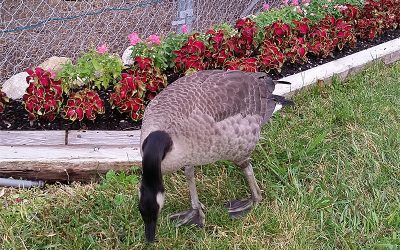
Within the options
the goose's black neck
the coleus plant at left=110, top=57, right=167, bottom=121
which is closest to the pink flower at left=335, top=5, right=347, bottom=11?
the coleus plant at left=110, top=57, right=167, bottom=121

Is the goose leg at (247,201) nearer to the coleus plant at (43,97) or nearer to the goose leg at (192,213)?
the goose leg at (192,213)

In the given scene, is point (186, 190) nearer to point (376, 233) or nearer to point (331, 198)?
point (331, 198)

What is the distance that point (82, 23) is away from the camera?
654 cm

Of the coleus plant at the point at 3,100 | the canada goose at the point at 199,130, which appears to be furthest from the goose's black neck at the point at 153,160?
the coleus plant at the point at 3,100

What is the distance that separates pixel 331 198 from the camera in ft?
11.9

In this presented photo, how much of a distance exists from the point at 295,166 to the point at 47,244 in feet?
5.94

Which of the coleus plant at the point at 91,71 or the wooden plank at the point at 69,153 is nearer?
the wooden plank at the point at 69,153

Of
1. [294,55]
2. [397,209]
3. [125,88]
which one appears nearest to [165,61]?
[125,88]

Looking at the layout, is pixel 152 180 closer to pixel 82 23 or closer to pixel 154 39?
pixel 154 39

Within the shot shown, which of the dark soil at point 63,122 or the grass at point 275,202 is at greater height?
the dark soil at point 63,122

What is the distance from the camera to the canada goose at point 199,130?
103 inches

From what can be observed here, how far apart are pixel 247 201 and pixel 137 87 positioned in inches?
51.5

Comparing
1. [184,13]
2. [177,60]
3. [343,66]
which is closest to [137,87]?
[177,60]

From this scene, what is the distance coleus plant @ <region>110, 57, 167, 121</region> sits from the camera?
13.6 ft
